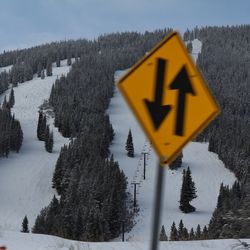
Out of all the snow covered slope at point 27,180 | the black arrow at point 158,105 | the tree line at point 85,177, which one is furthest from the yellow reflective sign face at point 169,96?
the snow covered slope at point 27,180

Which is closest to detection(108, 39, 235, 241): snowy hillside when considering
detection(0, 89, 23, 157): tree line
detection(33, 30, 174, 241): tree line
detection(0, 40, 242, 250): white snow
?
detection(0, 40, 242, 250): white snow

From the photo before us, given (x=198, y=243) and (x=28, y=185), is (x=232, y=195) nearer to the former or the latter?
(x=28, y=185)

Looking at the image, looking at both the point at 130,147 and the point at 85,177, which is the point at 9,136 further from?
the point at 85,177

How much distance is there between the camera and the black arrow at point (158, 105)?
4.93 metres

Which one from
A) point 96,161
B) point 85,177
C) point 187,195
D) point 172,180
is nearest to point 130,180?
point 96,161

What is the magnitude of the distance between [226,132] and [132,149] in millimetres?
28871

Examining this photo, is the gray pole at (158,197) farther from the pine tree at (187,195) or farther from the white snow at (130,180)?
the pine tree at (187,195)

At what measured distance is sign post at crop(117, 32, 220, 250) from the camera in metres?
4.91

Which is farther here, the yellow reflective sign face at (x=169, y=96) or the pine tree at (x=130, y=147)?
the pine tree at (x=130, y=147)

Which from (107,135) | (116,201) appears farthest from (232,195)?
(107,135)

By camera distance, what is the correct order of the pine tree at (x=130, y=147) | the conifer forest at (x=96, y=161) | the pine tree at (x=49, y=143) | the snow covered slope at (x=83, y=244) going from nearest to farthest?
Answer: the snow covered slope at (x=83, y=244) < the conifer forest at (x=96, y=161) < the pine tree at (x=49, y=143) < the pine tree at (x=130, y=147)

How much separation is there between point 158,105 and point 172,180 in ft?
368

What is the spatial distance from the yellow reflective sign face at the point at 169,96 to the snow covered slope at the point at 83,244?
278 inches

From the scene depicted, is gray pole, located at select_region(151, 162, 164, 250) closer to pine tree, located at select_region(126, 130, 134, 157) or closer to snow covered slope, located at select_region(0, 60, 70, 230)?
snow covered slope, located at select_region(0, 60, 70, 230)
